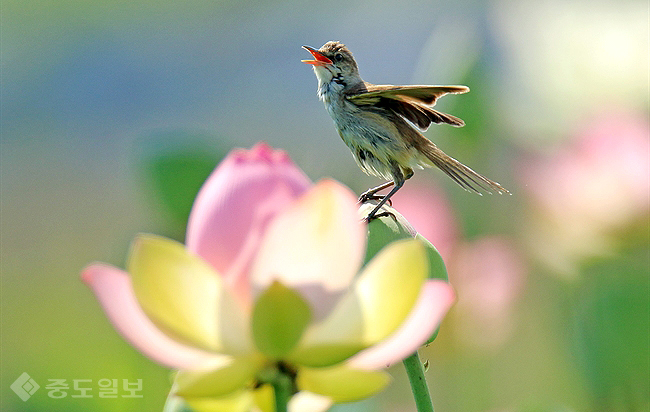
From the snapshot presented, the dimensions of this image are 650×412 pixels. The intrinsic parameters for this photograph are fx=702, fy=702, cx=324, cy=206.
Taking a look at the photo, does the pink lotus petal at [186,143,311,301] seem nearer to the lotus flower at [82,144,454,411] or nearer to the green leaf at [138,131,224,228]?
the lotus flower at [82,144,454,411]

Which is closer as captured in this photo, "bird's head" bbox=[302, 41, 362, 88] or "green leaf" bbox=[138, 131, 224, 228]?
"green leaf" bbox=[138, 131, 224, 228]

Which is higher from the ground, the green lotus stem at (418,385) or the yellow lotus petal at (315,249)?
the yellow lotus petal at (315,249)

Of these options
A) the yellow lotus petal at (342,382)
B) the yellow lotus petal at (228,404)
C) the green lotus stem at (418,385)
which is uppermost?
the yellow lotus petal at (342,382)

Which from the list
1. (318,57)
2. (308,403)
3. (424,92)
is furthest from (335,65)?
(308,403)

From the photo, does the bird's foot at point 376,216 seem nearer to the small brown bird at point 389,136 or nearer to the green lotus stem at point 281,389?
the green lotus stem at point 281,389

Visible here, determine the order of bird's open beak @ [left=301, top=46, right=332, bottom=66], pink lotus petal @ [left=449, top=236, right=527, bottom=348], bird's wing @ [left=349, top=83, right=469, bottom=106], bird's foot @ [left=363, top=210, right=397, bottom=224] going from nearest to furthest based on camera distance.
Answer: bird's foot @ [left=363, top=210, right=397, bottom=224] → bird's wing @ [left=349, top=83, right=469, bottom=106] → pink lotus petal @ [left=449, top=236, right=527, bottom=348] → bird's open beak @ [left=301, top=46, right=332, bottom=66]

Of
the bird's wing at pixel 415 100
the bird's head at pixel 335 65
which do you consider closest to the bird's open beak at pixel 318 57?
the bird's head at pixel 335 65

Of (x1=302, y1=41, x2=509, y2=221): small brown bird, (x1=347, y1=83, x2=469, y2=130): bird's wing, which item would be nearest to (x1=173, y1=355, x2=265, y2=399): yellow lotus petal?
(x1=347, y1=83, x2=469, y2=130): bird's wing
